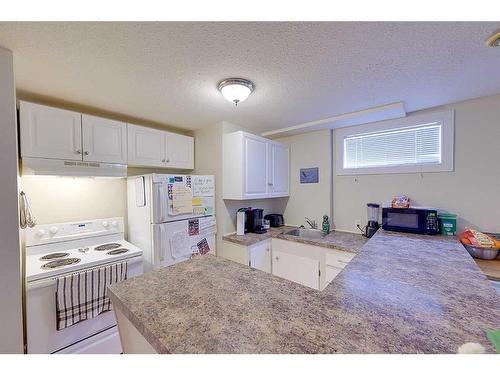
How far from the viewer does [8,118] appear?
116cm

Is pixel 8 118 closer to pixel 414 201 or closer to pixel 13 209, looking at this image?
pixel 13 209

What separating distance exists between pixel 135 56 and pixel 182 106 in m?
0.77

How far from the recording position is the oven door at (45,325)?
4.55 ft

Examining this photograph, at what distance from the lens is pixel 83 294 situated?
1.54 meters

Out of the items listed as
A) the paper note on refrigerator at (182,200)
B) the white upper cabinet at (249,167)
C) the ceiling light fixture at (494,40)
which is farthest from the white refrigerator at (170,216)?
the ceiling light fixture at (494,40)

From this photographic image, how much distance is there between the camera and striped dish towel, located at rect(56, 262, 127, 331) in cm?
147

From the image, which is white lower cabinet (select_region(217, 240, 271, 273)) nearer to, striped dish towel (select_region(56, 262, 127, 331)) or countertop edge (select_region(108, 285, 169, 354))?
striped dish towel (select_region(56, 262, 127, 331))

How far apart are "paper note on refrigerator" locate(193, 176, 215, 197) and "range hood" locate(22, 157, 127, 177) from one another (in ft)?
2.30

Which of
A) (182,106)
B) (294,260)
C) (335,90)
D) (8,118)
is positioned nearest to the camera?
(8,118)

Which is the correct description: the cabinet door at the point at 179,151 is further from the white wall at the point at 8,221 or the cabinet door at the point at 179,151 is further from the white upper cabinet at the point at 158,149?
the white wall at the point at 8,221

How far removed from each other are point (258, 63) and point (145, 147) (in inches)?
60.4

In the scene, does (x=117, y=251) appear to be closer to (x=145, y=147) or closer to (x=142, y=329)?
(x=145, y=147)

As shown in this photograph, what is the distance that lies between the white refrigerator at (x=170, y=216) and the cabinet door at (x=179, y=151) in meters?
0.44
